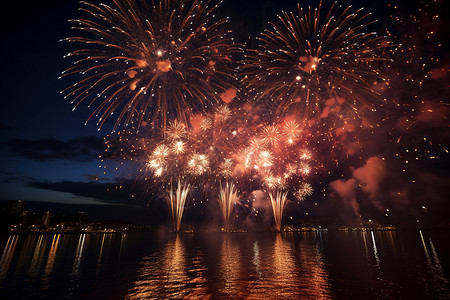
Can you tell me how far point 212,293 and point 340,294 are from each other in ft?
21.2

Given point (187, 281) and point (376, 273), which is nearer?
point (187, 281)

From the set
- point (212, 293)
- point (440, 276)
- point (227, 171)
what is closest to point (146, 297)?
point (212, 293)

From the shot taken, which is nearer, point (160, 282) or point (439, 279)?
point (160, 282)

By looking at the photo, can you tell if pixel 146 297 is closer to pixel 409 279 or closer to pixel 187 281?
pixel 187 281

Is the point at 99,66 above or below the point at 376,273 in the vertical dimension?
above

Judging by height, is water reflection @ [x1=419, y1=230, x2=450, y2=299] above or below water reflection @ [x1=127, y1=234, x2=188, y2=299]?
above

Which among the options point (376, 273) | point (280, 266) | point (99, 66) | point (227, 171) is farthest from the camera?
point (227, 171)

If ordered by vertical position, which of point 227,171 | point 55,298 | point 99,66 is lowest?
point 55,298

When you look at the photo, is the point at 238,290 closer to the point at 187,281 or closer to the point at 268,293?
the point at 268,293

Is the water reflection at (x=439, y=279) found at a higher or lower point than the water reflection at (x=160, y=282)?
higher

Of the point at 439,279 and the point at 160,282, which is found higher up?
the point at 439,279

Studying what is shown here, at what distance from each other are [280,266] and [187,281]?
8.06 metres

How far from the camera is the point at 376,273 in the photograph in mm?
14797

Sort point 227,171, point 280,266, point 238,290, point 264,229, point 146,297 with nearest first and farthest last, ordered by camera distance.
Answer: point 146,297, point 238,290, point 280,266, point 227,171, point 264,229
